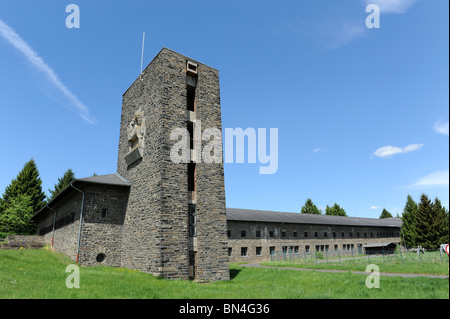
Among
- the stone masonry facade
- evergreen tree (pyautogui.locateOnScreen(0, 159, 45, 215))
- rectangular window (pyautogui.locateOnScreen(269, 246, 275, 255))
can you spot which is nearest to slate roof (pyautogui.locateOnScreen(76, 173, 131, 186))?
the stone masonry facade

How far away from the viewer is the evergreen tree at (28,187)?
153ft

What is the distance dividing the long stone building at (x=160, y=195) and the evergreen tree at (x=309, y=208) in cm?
5992

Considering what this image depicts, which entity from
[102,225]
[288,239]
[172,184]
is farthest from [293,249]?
[102,225]

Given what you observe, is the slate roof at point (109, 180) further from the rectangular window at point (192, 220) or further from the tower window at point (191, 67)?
the tower window at point (191, 67)

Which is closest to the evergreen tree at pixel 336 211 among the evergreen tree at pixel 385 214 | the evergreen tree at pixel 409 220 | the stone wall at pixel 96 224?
the evergreen tree at pixel 409 220

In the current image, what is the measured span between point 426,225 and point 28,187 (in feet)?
233

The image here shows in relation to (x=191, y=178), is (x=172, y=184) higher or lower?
lower

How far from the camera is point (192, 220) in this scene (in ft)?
58.0

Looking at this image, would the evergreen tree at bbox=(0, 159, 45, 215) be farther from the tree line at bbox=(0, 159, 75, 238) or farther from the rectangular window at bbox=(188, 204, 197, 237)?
the rectangular window at bbox=(188, 204, 197, 237)

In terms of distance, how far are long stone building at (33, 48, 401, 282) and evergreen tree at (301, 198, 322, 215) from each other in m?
59.9

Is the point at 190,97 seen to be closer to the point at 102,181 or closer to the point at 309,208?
the point at 102,181
